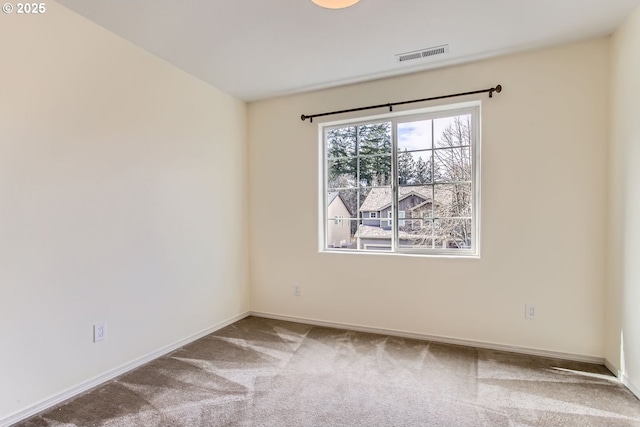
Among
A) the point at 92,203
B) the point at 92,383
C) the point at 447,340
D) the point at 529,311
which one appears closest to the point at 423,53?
the point at 529,311

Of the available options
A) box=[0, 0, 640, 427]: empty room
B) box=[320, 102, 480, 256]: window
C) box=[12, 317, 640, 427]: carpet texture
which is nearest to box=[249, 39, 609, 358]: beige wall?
box=[0, 0, 640, 427]: empty room

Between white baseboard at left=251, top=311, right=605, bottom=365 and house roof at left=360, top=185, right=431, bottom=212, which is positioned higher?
house roof at left=360, top=185, right=431, bottom=212

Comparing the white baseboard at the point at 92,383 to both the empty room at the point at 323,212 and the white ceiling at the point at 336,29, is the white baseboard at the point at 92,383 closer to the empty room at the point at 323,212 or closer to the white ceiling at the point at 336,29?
the empty room at the point at 323,212

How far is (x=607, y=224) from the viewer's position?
2.42 meters

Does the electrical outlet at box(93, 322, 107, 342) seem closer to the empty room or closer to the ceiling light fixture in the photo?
the empty room

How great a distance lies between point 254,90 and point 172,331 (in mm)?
2455

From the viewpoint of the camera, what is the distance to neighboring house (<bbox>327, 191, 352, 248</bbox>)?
3.47m

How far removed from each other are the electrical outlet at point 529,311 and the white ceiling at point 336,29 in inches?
81.4

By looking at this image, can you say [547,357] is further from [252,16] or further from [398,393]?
[252,16]

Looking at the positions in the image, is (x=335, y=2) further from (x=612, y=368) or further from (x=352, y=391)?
(x=612, y=368)

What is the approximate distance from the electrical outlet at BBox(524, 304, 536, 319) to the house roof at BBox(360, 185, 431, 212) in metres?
1.20

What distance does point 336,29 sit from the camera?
7.53ft

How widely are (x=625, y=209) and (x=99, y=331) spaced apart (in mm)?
3688

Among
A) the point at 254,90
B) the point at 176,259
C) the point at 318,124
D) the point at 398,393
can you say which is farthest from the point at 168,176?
the point at 398,393
